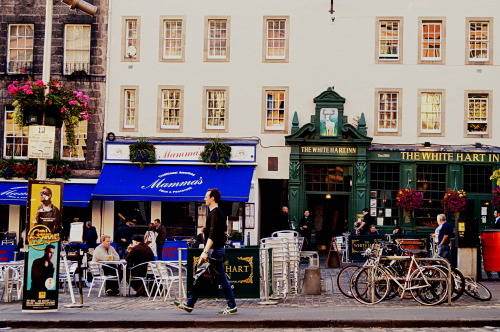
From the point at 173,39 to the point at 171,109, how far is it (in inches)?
105

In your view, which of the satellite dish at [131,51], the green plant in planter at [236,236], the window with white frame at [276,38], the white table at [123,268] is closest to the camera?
the white table at [123,268]

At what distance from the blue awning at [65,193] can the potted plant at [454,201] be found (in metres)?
12.9

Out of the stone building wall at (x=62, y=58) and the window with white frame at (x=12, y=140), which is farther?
the window with white frame at (x=12, y=140)

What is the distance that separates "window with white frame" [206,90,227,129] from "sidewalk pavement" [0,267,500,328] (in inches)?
665

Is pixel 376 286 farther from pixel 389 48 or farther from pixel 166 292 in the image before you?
pixel 389 48

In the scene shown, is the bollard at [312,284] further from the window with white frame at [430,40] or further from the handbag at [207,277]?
the window with white frame at [430,40]

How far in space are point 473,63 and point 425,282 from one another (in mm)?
18360

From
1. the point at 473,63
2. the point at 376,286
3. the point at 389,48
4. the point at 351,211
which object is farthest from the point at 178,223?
the point at 376,286

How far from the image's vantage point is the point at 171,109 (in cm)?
3338

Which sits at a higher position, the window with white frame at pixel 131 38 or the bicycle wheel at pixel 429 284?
the window with white frame at pixel 131 38

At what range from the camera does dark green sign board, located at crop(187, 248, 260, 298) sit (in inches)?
634

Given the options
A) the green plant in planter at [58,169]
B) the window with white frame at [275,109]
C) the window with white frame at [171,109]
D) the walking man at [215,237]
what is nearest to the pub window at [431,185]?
the window with white frame at [275,109]

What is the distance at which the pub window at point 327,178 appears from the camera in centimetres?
3259

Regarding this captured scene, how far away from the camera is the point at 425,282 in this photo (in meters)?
15.8
